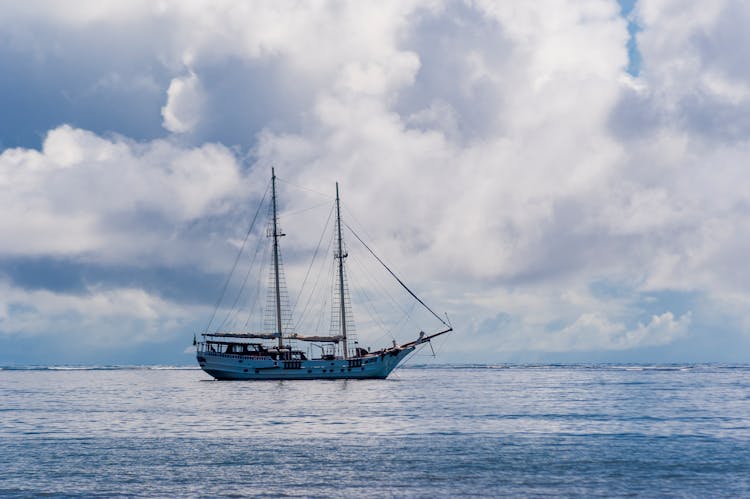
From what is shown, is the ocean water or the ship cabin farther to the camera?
the ship cabin

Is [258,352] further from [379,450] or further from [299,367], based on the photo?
[379,450]

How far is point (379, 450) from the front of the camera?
155ft

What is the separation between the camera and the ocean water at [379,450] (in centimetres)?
3600

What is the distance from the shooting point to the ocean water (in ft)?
118

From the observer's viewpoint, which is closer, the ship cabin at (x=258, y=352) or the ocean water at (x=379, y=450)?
the ocean water at (x=379, y=450)

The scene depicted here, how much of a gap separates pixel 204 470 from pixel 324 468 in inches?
245

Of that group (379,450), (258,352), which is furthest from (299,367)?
(379,450)

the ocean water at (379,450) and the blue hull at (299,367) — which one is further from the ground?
the blue hull at (299,367)

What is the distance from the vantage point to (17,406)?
86875 millimetres

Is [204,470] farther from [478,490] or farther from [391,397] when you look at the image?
[391,397]

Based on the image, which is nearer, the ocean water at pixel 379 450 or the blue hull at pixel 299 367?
the ocean water at pixel 379 450

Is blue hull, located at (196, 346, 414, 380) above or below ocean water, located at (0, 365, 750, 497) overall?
above

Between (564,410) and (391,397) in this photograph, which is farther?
(391,397)

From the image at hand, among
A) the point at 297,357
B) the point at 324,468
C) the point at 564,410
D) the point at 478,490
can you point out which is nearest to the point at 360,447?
the point at 324,468
